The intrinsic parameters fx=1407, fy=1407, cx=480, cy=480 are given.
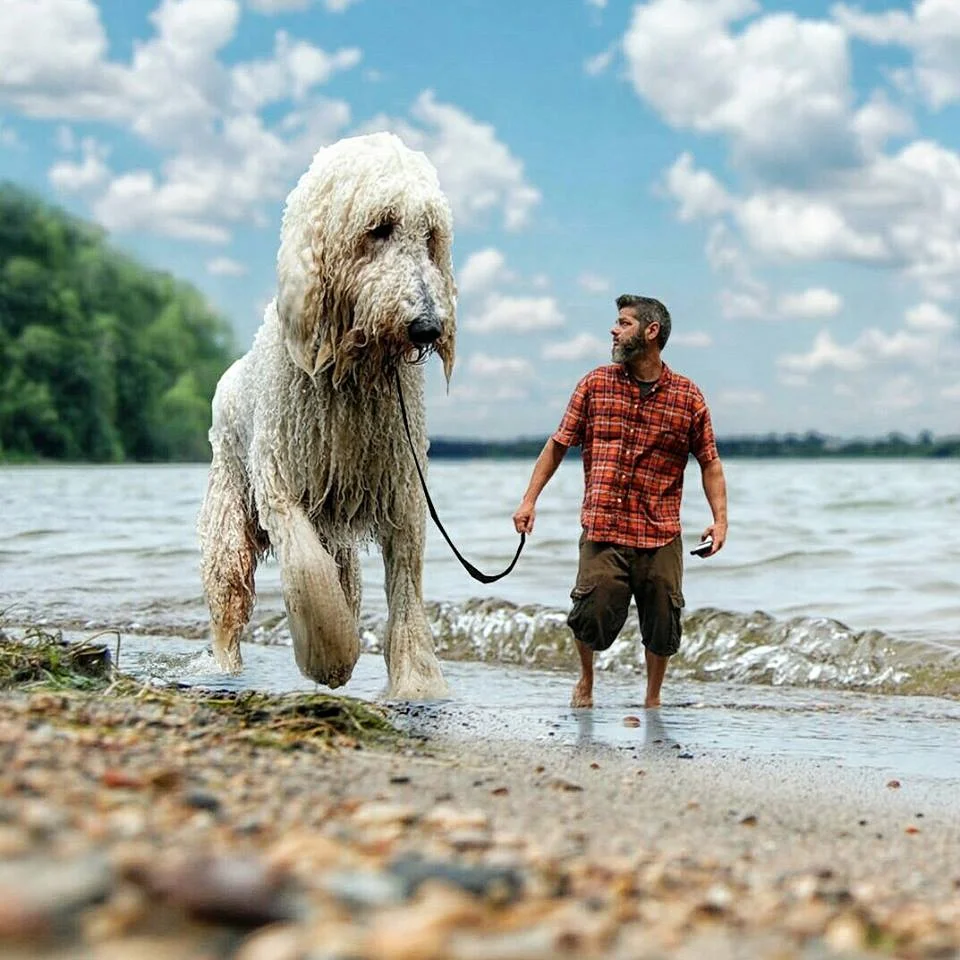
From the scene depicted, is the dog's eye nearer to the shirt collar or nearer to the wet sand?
the shirt collar

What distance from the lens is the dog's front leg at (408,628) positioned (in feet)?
21.8

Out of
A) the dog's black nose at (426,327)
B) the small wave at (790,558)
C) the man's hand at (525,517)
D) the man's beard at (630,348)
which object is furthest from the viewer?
the small wave at (790,558)

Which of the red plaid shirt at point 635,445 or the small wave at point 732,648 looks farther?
the small wave at point 732,648

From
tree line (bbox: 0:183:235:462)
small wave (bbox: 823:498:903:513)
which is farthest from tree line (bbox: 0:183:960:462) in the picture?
small wave (bbox: 823:498:903:513)

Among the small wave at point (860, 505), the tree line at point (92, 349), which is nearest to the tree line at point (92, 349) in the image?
the tree line at point (92, 349)

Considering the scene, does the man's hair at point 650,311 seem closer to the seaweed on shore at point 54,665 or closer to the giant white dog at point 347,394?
the giant white dog at point 347,394

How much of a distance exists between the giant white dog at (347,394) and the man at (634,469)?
0.80 m

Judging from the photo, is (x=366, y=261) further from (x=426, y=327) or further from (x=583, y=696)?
(x=583, y=696)

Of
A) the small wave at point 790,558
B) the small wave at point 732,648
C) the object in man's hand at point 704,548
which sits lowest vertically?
the small wave at point 732,648

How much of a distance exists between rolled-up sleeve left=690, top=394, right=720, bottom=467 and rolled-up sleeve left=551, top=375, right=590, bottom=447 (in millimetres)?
542

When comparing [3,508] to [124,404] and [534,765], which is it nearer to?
[534,765]

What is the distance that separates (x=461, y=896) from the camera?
238 centimetres

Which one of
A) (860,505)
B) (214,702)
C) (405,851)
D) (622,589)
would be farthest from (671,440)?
(860,505)

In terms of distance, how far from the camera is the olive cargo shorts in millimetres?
7020
